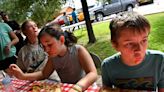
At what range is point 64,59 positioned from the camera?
99.0 inches

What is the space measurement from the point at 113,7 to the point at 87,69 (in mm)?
15429

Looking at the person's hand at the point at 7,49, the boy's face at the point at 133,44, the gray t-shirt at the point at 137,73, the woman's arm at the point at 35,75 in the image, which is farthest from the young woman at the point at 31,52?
the boy's face at the point at 133,44

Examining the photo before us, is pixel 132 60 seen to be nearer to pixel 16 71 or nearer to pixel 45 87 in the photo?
pixel 45 87

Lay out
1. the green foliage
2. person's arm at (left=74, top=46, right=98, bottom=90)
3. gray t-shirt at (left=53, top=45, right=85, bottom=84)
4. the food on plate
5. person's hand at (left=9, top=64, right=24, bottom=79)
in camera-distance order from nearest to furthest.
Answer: person's arm at (left=74, top=46, right=98, bottom=90) < the food on plate < gray t-shirt at (left=53, top=45, right=85, bottom=84) < person's hand at (left=9, top=64, right=24, bottom=79) < the green foliage

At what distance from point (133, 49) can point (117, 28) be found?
17 centimetres

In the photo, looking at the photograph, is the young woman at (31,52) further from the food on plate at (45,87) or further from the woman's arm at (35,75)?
the food on plate at (45,87)

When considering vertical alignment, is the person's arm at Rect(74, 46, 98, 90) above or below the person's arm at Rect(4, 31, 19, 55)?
above

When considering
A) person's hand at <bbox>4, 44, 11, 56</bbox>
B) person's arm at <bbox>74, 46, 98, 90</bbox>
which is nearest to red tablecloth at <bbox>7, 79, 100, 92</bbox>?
person's arm at <bbox>74, 46, 98, 90</bbox>

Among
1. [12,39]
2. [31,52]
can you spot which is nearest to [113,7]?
[12,39]

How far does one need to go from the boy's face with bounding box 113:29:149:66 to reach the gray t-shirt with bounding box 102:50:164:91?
0.42ft

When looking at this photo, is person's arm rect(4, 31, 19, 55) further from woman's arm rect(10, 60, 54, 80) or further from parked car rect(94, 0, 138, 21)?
parked car rect(94, 0, 138, 21)

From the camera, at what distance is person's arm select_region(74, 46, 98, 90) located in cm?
214

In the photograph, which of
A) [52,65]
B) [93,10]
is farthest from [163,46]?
[93,10]

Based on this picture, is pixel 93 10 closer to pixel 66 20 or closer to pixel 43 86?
pixel 66 20
